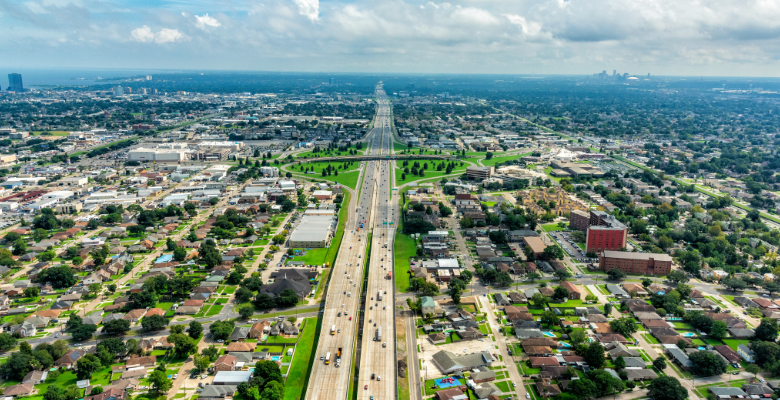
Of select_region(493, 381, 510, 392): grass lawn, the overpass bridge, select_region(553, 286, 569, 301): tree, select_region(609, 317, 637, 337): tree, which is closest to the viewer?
select_region(493, 381, 510, 392): grass lawn

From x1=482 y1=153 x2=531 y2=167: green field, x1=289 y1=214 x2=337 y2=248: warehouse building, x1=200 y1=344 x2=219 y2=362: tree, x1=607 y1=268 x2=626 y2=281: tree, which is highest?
x1=482 y1=153 x2=531 y2=167: green field

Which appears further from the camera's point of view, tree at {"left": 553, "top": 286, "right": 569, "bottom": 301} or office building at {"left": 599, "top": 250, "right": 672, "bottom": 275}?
office building at {"left": 599, "top": 250, "right": 672, "bottom": 275}

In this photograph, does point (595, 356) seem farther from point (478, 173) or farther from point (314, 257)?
point (478, 173)

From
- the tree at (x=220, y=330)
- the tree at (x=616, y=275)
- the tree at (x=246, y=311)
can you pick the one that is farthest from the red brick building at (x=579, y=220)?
the tree at (x=220, y=330)

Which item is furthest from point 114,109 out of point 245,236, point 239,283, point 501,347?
point 501,347

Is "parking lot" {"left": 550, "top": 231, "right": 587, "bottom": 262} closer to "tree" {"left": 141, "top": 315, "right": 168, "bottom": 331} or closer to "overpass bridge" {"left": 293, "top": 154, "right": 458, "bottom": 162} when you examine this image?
"tree" {"left": 141, "top": 315, "right": 168, "bottom": 331}

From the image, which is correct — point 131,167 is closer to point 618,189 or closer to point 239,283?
point 239,283

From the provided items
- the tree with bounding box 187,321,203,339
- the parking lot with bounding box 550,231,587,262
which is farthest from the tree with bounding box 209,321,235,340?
the parking lot with bounding box 550,231,587,262
